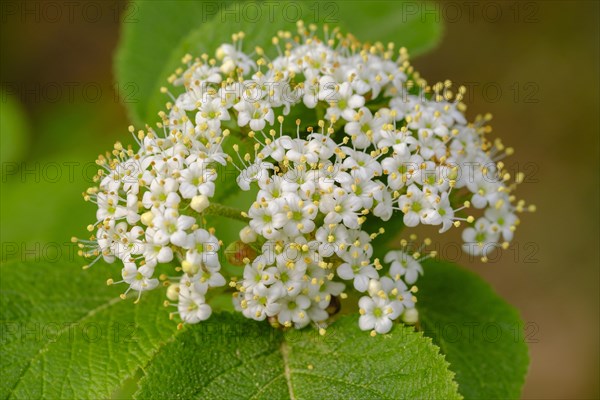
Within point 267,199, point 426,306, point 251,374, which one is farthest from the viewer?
point 426,306

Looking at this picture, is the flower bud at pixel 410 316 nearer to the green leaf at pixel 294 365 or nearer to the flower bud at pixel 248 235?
the green leaf at pixel 294 365

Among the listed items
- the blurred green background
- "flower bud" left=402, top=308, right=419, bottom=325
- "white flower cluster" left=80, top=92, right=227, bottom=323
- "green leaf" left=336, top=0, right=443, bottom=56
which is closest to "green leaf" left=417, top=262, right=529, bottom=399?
"flower bud" left=402, top=308, right=419, bottom=325

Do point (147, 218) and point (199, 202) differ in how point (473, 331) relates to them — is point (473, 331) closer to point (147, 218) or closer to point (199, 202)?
point (199, 202)

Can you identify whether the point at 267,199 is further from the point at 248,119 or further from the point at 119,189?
the point at 119,189

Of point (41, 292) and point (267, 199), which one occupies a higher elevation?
point (267, 199)

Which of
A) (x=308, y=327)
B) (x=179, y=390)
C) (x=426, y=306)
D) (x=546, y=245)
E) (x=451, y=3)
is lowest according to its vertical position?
(x=179, y=390)

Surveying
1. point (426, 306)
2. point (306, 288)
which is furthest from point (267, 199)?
point (426, 306)
